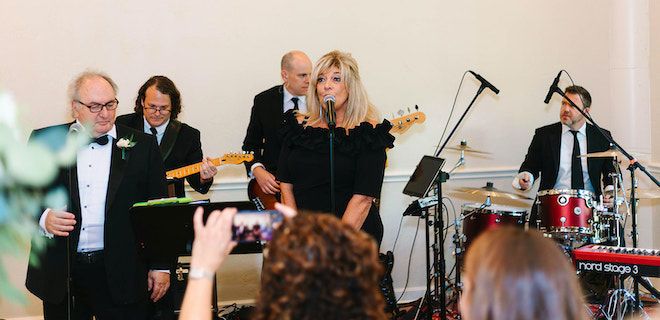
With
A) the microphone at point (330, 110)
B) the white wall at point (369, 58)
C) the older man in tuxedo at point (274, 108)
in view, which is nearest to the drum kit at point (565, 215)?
the white wall at point (369, 58)

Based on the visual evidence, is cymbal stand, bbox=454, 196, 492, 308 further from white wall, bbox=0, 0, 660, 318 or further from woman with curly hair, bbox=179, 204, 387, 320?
woman with curly hair, bbox=179, 204, 387, 320

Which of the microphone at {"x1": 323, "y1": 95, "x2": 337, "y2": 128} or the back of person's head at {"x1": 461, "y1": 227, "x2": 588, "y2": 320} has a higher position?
the microphone at {"x1": 323, "y1": 95, "x2": 337, "y2": 128}

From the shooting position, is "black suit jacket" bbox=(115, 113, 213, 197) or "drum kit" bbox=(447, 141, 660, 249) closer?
"black suit jacket" bbox=(115, 113, 213, 197)

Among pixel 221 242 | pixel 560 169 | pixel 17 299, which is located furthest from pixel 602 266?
pixel 17 299

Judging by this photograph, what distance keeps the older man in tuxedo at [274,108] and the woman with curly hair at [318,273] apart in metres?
3.12

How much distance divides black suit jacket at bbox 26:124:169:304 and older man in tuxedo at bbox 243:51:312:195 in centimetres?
139

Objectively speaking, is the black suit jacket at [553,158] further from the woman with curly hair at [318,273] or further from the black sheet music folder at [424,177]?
the woman with curly hair at [318,273]

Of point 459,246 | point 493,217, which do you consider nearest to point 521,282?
point 493,217

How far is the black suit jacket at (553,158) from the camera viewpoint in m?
5.37

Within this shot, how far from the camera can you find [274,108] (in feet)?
15.3

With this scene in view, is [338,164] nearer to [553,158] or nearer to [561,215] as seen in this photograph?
[561,215]

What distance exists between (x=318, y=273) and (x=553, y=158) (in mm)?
4570

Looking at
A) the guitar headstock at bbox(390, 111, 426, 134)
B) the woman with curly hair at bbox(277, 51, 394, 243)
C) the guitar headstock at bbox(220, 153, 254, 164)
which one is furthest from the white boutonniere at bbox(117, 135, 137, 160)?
the guitar headstock at bbox(390, 111, 426, 134)

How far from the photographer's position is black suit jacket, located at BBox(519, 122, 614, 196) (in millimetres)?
5371
